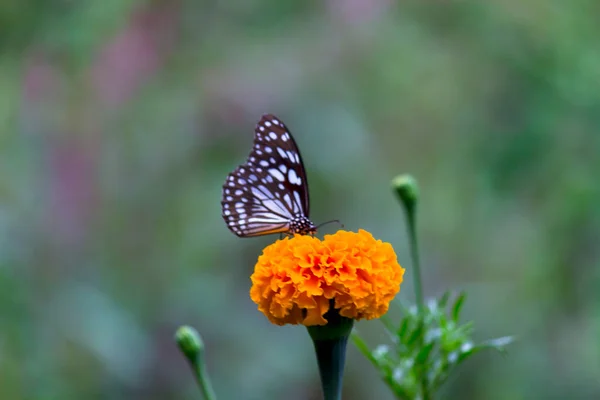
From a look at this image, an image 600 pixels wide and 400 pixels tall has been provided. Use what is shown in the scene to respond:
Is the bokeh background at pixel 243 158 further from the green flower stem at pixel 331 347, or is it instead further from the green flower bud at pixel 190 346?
the green flower stem at pixel 331 347

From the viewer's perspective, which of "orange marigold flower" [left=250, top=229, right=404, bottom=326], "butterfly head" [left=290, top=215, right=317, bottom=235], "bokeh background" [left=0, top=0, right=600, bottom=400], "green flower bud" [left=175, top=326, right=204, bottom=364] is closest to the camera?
"orange marigold flower" [left=250, top=229, right=404, bottom=326]

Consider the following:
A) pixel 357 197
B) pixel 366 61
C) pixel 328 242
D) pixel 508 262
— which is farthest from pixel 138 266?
pixel 328 242

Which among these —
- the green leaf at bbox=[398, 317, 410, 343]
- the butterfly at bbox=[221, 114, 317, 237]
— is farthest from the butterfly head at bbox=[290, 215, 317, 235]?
the green leaf at bbox=[398, 317, 410, 343]

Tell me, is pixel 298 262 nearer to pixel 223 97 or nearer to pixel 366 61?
pixel 223 97

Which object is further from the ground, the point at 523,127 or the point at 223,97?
the point at 223,97

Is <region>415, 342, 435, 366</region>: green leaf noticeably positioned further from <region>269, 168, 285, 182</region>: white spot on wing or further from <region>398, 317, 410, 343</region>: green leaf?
<region>269, 168, 285, 182</region>: white spot on wing

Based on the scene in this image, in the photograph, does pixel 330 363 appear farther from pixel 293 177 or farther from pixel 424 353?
pixel 293 177
